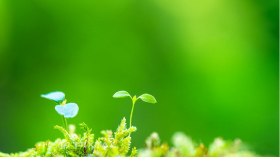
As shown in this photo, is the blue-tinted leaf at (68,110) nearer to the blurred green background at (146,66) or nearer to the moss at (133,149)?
the moss at (133,149)

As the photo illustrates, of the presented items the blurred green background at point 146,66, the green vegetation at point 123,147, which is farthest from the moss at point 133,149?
the blurred green background at point 146,66

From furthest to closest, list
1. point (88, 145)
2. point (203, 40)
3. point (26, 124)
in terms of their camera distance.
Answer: point (203, 40) → point (26, 124) → point (88, 145)

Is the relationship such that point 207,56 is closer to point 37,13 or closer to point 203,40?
point 203,40

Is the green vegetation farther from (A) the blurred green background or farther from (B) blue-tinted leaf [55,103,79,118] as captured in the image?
(A) the blurred green background

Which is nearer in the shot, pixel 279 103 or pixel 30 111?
pixel 30 111

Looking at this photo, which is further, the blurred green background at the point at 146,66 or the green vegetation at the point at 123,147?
the blurred green background at the point at 146,66

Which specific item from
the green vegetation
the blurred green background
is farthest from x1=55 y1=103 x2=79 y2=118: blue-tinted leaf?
the blurred green background

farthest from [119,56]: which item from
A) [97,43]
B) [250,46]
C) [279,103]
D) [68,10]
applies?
[279,103]

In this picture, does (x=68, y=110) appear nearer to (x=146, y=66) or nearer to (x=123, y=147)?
(x=123, y=147)
